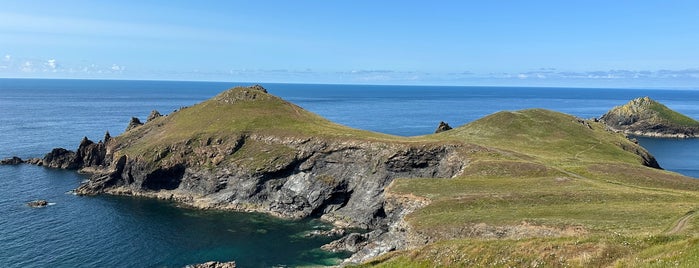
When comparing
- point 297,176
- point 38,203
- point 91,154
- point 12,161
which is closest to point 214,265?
point 297,176

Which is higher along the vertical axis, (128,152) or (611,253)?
(611,253)

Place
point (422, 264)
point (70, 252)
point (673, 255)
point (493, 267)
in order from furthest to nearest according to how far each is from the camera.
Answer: point (70, 252)
point (422, 264)
point (493, 267)
point (673, 255)

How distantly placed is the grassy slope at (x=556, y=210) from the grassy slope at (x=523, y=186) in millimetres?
118

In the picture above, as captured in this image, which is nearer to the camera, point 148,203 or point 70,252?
point 70,252

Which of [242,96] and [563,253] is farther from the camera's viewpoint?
[242,96]

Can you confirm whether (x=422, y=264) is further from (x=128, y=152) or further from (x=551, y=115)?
(x=551, y=115)

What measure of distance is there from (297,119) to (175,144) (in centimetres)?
3054

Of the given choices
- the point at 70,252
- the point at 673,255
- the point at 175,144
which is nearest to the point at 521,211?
the point at 673,255

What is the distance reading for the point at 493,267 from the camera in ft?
107

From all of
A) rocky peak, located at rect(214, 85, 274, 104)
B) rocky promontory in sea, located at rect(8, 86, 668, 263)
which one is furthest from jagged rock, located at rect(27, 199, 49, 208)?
rocky peak, located at rect(214, 85, 274, 104)

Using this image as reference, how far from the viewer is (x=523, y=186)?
69.0 meters

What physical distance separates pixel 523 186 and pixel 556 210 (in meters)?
12.4

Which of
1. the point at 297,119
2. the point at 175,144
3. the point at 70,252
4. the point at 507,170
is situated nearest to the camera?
the point at 70,252

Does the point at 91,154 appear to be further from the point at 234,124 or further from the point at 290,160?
the point at 290,160
